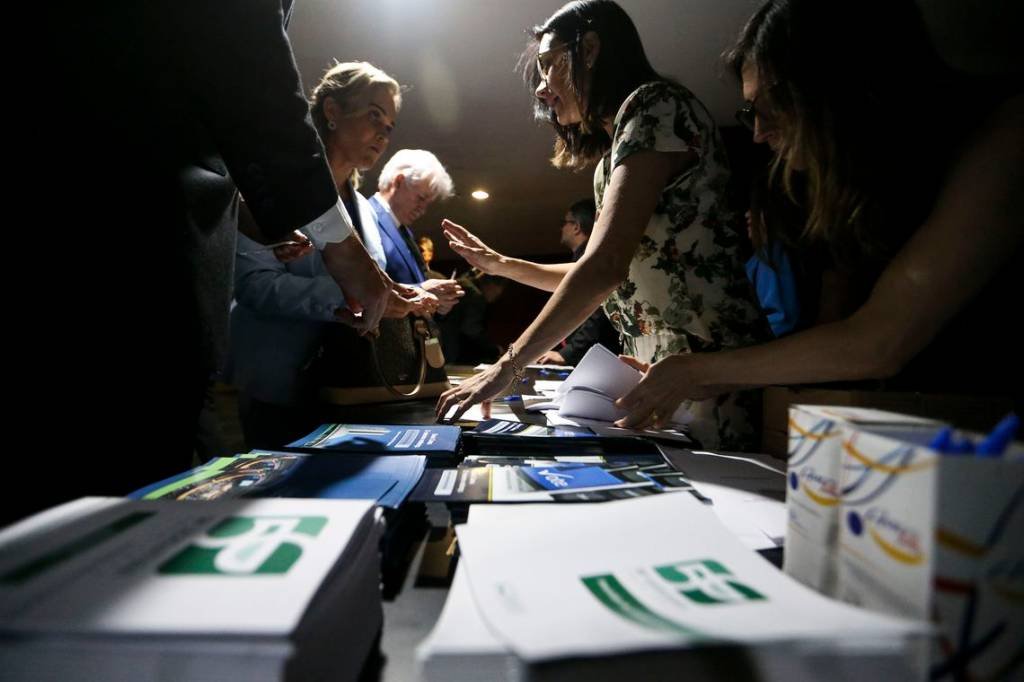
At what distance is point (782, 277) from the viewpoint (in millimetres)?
916

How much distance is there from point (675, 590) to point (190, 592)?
10.9 inches

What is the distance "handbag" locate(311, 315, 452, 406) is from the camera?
1278mm

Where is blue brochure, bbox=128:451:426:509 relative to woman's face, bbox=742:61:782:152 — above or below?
below

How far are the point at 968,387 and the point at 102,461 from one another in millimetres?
1077

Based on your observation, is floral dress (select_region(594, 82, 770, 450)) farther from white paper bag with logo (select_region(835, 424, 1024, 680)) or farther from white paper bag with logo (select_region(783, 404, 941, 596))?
white paper bag with logo (select_region(835, 424, 1024, 680))

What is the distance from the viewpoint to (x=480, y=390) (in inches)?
36.8

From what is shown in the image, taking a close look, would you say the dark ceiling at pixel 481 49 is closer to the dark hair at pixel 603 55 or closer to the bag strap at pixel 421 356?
the dark hair at pixel 603 55

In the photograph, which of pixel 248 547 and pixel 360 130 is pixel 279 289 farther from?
pixel 248 547

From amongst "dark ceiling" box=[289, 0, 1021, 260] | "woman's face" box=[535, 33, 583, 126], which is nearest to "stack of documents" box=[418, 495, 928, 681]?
"woman's face" box=[535, 33, 583, 126]

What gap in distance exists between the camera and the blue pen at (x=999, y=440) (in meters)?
0.24

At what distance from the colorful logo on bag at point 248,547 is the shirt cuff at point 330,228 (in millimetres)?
483

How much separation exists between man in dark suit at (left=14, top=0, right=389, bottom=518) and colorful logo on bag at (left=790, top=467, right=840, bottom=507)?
0.65 m

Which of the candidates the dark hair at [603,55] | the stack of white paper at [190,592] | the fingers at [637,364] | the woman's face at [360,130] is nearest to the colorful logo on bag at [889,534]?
the stack of white paper at [190,592]

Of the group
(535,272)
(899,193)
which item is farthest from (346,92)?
(899,193)
